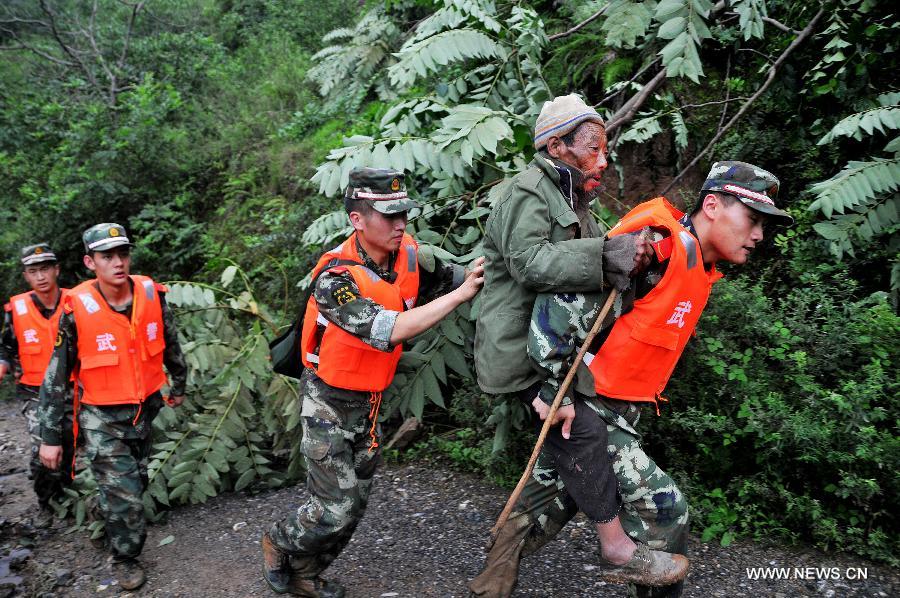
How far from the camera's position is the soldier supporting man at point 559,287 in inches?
128

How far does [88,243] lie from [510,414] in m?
3.20

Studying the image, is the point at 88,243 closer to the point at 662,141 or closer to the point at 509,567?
the point at 509,567

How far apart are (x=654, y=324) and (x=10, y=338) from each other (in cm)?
677

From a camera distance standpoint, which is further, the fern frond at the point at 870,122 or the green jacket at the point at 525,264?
the fern frond at the point at 870,122

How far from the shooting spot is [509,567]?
3.91 m

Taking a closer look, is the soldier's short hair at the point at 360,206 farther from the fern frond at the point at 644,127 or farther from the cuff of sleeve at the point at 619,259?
the fern frond at the point at 644,127

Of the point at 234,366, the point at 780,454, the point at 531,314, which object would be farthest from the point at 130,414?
the point at 780,454

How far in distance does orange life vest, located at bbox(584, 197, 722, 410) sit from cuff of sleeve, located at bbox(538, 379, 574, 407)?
25cm

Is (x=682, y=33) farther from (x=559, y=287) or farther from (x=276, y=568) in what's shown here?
(x=276, y=568)

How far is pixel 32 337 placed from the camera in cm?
727

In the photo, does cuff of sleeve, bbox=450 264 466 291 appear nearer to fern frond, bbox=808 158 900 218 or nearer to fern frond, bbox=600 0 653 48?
fern frond, bbox=600 0 653 48

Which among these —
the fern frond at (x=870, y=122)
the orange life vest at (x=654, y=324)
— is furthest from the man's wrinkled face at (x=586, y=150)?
the fern frond at (x=870, y=122)

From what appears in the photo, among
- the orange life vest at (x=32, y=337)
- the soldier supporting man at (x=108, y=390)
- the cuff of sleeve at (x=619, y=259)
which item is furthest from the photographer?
the orange life vest at (x=32, y=337)

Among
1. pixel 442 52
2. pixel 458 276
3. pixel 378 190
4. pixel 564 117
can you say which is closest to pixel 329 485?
pixel 458 276
